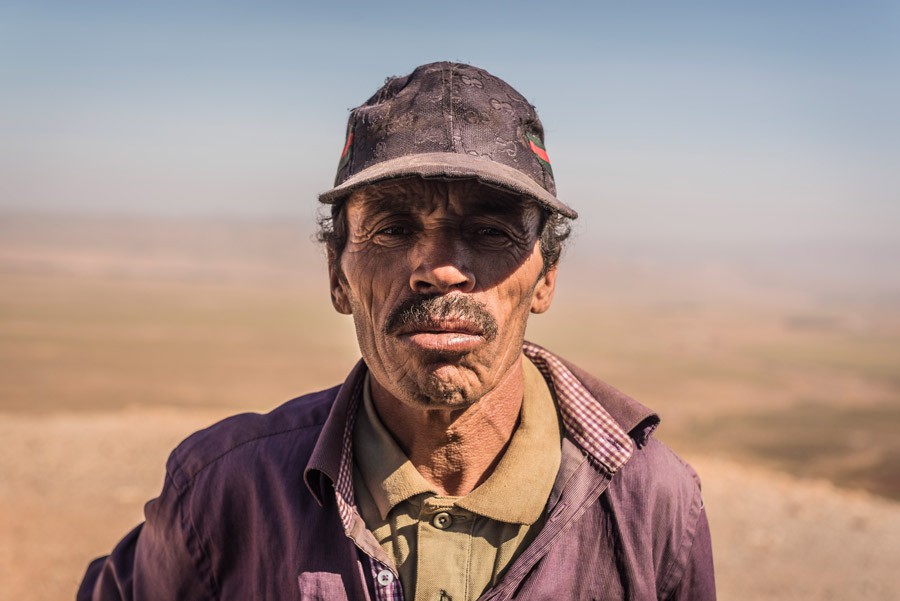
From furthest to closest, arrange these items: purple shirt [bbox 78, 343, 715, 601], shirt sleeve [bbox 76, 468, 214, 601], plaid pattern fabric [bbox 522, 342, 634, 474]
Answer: shirt sleeve [bbox 76, 468, 214, 601], plaid pattern fabric [bbox 522, 342, 634, 474], purple shirt [bbox 78, 343, 715, 601]

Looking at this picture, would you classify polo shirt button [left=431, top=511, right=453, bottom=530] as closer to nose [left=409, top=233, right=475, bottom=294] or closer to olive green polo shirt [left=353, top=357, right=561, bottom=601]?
olive green polo shirt [left=353, top=357, right=561, bottom=601]

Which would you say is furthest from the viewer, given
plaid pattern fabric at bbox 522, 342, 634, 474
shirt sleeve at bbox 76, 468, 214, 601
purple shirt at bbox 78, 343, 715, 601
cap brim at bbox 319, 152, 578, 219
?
shirt sleeve at bbox 76, 468, 214, 601

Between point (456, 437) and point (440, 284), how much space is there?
0.48 metres

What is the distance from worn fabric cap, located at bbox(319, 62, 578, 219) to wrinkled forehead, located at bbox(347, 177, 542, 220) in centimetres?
6

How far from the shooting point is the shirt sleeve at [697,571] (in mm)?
2359

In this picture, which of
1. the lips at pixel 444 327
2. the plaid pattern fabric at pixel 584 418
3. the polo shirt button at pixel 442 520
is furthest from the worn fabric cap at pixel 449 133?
the polo shirt button at pixel 442 520

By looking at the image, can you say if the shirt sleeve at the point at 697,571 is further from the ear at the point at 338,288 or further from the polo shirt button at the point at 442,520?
the ear at the point at 338,288

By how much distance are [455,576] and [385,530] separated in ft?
0.73

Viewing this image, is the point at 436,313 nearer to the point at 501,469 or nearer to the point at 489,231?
the point at 489,231

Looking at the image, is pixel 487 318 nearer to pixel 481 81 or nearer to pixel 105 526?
pixel 481 81

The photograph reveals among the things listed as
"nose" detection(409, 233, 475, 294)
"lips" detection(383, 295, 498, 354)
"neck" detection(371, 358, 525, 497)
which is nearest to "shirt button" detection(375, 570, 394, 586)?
"neck" detection(371, 358, 525, 497)

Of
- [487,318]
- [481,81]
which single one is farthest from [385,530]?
[481,81]

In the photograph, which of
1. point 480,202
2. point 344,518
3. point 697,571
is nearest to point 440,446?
point 344,518

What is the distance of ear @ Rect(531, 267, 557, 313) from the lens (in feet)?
8.16
